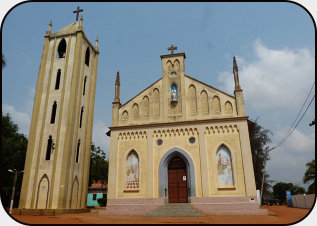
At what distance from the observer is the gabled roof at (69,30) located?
865 inches

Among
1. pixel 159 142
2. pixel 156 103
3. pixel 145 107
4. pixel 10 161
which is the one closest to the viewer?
pixel 159 142

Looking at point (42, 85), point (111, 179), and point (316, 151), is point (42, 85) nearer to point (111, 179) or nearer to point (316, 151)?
point (111, 179)

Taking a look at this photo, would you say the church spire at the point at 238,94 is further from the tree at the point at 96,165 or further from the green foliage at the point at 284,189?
the green foliage at the point at 284,189

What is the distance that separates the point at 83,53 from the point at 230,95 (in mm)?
13764

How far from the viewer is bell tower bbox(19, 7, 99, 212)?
55.9ft

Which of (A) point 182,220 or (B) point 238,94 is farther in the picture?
(B) point 238,94

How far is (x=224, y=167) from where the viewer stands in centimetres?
1605

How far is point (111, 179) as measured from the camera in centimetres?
1734

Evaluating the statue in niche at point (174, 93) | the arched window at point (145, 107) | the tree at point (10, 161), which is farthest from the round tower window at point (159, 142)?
the tree at point (10, 161)

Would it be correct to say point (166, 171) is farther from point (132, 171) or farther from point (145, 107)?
point (145, 107)

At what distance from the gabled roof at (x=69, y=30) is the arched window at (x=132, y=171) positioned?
42.1 feet

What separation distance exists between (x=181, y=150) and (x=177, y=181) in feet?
7.43

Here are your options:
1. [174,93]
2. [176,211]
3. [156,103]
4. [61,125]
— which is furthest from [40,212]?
[174,93]

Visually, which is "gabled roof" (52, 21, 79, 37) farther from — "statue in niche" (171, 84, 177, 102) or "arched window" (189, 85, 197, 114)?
"arched window" (189, 85, 197, 114)
